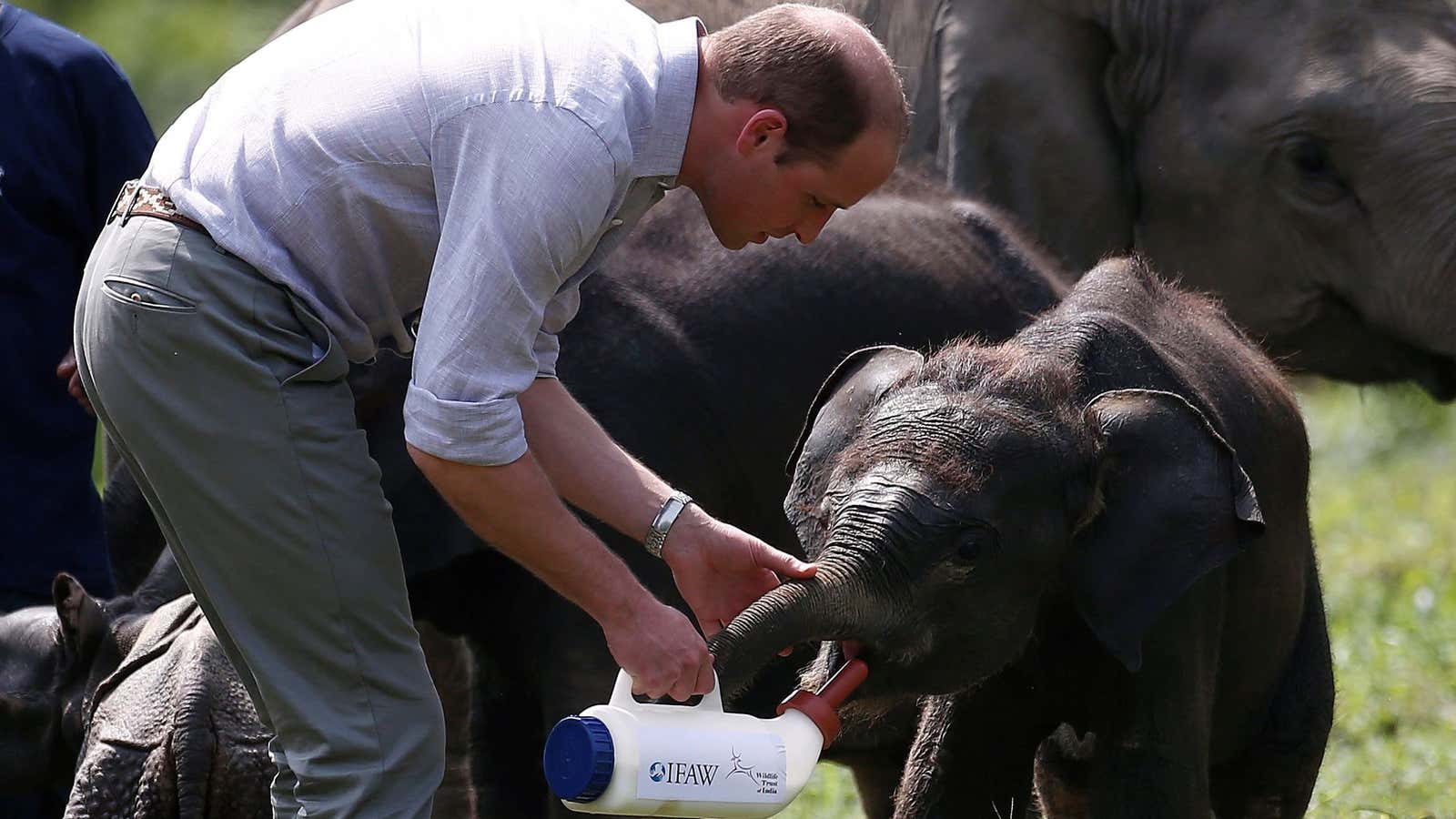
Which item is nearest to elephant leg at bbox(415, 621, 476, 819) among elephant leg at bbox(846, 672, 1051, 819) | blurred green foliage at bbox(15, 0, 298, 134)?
elephant leg at bbox(846, 672, 1051, 819)

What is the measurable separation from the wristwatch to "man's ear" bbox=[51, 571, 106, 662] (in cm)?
193

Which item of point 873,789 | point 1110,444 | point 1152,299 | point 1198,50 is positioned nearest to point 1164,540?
point 1110,444

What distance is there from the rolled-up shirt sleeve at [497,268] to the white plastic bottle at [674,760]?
462mm

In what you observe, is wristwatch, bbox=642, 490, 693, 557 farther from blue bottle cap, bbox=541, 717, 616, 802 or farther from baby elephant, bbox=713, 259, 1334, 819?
blue bottle cap, bbox=541, 717, 616, 802

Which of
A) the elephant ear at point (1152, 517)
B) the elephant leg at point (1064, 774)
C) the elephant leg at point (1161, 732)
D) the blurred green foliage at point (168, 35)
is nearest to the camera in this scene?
the elephant ear at point (1152, 517)

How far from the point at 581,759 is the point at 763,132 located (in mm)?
1073

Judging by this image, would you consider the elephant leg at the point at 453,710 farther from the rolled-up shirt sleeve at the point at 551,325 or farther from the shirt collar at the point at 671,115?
the shirt collar at the point at 671,115

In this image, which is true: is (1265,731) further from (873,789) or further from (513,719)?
(513,719)

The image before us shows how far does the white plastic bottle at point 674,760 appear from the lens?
11.6 feet

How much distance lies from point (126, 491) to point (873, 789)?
2.28m

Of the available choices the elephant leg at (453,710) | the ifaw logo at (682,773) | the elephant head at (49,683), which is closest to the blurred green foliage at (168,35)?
the elephant leg at (453,710)

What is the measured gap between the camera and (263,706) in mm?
4023

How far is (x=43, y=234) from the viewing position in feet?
20.0

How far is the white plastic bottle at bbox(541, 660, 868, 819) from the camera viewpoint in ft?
11.6
